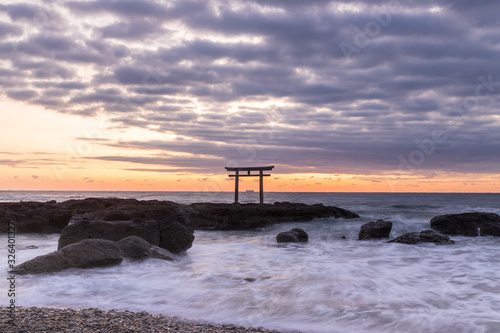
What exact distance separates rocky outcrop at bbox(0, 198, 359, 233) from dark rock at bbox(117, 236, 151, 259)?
150 centimetres

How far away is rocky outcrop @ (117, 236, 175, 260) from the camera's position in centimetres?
876

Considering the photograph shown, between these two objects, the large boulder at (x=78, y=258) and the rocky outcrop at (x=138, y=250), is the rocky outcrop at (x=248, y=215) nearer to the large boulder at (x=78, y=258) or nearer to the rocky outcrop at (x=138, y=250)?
the rocky outcrop at (x=138, y=250)

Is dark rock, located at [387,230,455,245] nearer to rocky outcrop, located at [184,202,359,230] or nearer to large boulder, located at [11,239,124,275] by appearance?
rocky outcrop, located at [184,202,359,230]

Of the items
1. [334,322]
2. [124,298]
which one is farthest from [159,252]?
[334,322]

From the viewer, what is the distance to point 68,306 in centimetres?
560

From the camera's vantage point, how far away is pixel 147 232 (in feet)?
34.1

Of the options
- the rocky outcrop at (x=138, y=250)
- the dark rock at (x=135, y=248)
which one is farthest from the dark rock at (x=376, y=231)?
the dark rock at (x=135, y=248)

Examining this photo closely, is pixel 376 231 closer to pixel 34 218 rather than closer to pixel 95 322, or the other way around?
pixel 95 322

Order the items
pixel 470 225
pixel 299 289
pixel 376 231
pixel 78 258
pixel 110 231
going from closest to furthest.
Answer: pixel 299 289
pixel 78 258
pixel 110 231
pixel 376 231
pixel 470 225

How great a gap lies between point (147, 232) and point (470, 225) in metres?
12.5

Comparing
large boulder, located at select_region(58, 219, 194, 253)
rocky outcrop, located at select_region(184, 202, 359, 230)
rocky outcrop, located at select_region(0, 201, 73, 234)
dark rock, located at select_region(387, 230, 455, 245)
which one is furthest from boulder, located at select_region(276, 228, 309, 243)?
rocky outcrop, located at select_region(0, 201, 73, 234)

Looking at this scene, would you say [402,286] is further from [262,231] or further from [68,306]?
[262,231]

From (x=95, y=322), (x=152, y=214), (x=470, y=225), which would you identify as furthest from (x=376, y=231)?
(x=95, y=322)

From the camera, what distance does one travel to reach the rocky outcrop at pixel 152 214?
13688mm
